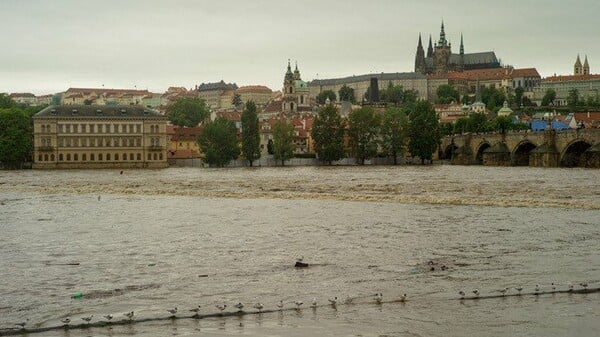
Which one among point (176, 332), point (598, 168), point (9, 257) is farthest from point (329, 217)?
point (598, 168)

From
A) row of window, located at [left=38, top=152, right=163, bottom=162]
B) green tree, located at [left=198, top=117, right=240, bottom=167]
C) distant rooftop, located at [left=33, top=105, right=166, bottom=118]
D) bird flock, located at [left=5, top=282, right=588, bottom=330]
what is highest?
distant rooftop, located at [left=33, top=105, right=166, bottom=118]

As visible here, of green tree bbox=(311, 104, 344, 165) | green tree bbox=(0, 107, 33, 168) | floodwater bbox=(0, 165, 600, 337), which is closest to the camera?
floodwater bbox=(0, 165, 600, 337)

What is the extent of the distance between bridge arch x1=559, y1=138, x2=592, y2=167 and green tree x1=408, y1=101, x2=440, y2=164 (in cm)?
2885

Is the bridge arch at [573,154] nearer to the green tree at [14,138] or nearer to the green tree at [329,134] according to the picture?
the green tree at [329,134]

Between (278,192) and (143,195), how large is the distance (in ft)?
33.1

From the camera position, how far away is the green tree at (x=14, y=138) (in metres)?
125

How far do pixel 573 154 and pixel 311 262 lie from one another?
86.5 m

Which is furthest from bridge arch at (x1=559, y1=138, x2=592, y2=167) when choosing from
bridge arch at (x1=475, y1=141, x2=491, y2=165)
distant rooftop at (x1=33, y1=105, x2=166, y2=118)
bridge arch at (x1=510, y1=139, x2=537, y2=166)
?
distant rooftop at (x1=33, y1=105, x2=166, y2=118)

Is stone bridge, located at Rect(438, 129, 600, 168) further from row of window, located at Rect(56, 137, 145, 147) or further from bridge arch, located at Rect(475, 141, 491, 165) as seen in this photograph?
row of window, located at Rect(56, 137, 145, 147)

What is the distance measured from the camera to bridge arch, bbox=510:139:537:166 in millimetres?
120312

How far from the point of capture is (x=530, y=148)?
120 meters

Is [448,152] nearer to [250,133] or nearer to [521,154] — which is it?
[521,154]

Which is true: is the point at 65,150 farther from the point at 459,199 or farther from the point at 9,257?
the point at 9,257

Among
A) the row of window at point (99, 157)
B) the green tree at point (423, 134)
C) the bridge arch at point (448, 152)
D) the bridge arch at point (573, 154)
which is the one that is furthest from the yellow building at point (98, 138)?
the bridge arch at point (573, 154)
